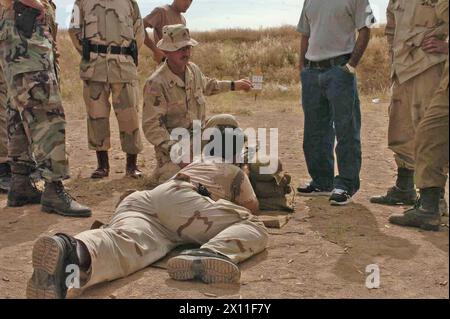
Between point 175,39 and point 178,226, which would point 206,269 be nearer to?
point 178,226

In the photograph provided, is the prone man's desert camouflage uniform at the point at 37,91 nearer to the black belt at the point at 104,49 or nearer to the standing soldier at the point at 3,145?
the standing soldier at the point at 3,145

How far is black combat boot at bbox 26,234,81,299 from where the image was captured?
111 inches

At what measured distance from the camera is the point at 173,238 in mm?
3631

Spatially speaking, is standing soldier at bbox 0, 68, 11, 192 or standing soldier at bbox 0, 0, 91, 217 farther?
standing soldier at bbox 0, 68, 11, 192

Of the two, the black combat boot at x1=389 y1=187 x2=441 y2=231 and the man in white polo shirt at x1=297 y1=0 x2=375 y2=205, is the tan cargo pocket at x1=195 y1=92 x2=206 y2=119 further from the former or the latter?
Result: the black combat boot at x1=389 y1=187 x2=441 y2=231

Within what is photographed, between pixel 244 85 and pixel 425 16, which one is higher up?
pixel 425 16

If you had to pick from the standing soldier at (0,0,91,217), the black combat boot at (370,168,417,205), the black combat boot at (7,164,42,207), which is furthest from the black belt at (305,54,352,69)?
the black combat boot at (7,164,42,207)

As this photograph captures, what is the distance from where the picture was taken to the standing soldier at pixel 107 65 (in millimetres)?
5867

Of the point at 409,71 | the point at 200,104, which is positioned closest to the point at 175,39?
the point at 200,104

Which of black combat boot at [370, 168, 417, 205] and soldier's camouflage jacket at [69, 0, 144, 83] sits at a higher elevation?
soldier's camouflage jacket at [69, 0, 144, 83]

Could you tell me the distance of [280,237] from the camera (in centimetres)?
407

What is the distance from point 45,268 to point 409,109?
9.70 feet
